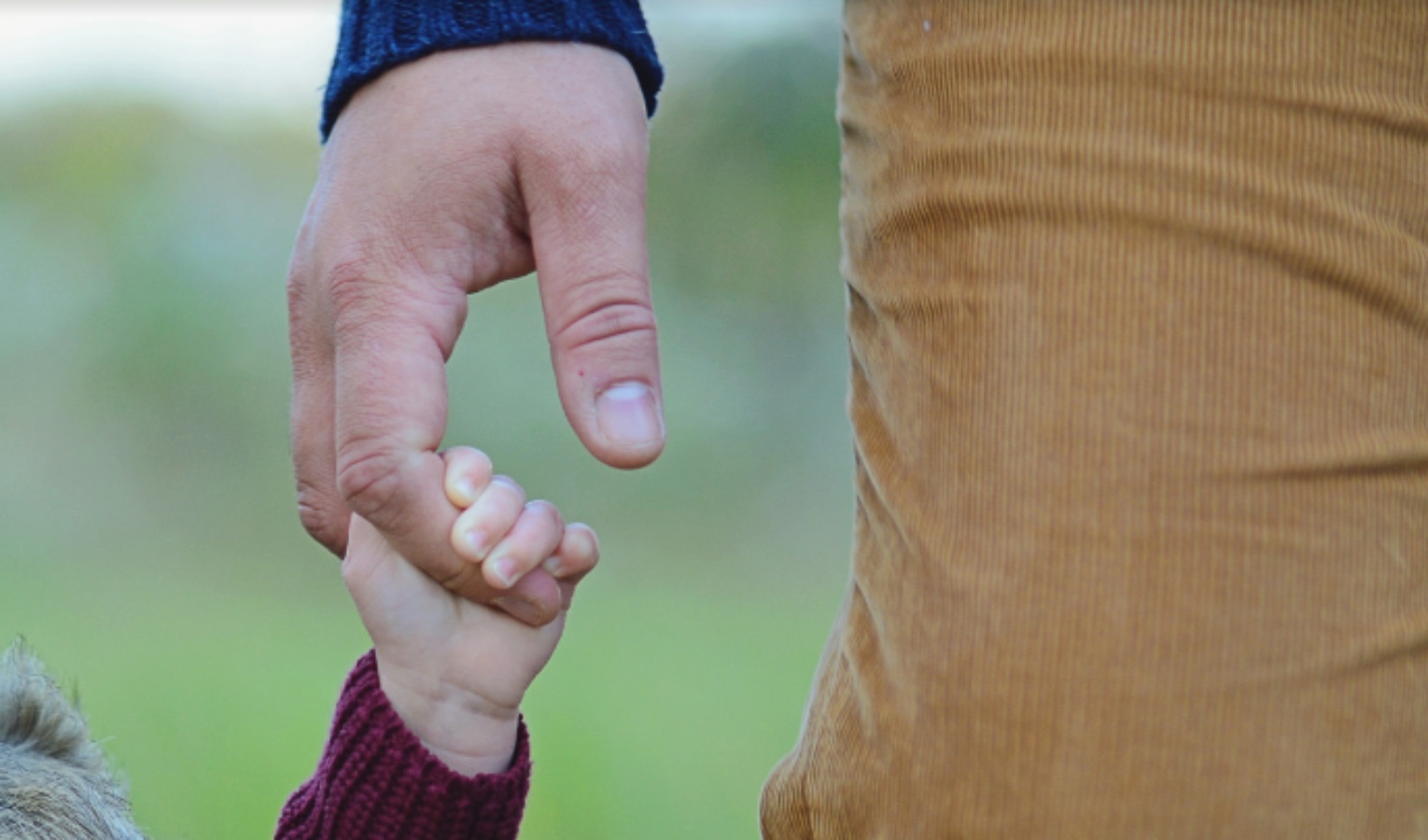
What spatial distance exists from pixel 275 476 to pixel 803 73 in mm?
1614

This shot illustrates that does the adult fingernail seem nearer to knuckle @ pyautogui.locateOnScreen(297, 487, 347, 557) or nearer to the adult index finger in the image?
the adult index finger

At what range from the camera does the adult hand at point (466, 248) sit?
831 millimetres

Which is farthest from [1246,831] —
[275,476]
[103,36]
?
[103,36]

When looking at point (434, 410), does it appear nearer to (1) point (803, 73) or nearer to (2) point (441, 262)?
(2) point (441, 262)

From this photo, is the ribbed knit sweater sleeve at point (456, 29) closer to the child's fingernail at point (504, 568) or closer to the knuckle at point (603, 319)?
the knuckle at point (603, 319)

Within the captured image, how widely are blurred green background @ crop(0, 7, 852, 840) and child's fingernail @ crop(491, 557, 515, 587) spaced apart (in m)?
1.61

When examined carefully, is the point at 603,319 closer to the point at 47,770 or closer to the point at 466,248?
the point at 466,248

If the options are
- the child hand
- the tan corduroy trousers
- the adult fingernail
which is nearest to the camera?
the tan corduroy trousers

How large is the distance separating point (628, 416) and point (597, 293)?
0.24 feet

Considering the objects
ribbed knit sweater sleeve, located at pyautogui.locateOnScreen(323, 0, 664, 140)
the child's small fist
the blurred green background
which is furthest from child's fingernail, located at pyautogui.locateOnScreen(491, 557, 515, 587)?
the blurred green background

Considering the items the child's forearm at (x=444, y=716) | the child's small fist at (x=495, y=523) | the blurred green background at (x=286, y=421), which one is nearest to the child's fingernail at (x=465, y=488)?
the child's small fist at (x=495, y=523)

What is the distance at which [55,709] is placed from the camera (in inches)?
41.5

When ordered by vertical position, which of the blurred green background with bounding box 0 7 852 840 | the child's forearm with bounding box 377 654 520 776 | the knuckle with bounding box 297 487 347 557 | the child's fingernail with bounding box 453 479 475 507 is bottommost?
the blurred green background with bounding box 0 7 852 840

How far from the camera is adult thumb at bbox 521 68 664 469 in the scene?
83 cm
